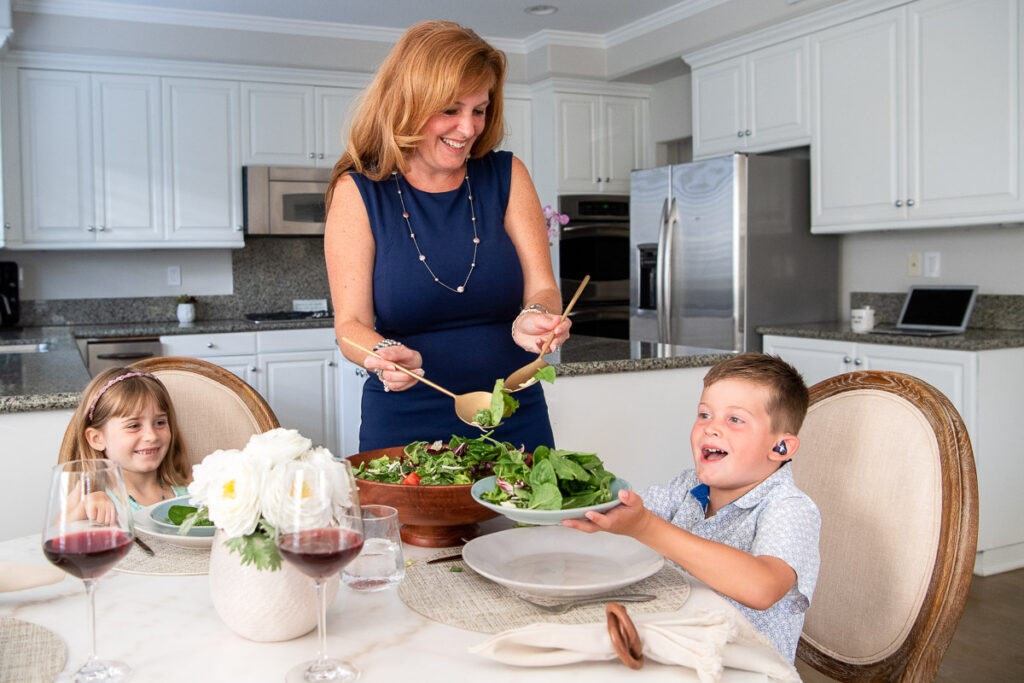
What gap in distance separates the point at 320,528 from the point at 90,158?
4454 mm

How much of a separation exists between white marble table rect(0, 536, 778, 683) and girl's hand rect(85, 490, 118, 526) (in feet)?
0.47

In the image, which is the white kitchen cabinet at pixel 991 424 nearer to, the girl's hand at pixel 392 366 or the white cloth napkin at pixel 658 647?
the girl's hand at pixel 392 366

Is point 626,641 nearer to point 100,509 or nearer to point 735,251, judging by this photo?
point 100,509

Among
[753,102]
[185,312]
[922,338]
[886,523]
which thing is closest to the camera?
[886,523]

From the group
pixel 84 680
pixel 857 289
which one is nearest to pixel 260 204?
pixel 857 289

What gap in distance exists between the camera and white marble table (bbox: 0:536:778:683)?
0.83m

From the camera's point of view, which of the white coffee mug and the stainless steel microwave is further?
the stainless steel microwave

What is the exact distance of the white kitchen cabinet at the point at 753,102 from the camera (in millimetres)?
4227

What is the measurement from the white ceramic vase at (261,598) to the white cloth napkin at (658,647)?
18 cm

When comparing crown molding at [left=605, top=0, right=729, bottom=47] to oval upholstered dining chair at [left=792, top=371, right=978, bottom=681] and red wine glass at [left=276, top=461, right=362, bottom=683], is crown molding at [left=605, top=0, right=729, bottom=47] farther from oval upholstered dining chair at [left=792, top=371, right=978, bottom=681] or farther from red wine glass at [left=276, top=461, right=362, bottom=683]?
red wine glass at [left=276, top=461, right=362, bottom=683]

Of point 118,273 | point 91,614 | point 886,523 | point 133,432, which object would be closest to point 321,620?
point 91,614

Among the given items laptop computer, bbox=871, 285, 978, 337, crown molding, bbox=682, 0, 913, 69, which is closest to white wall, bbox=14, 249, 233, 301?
crown molding, bbox=682, 0, 913, 69

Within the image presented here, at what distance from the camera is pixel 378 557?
97 centimetres

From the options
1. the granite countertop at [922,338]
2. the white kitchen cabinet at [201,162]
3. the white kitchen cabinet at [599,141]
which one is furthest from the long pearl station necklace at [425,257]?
the white kitchen cabinet at [599,141]
